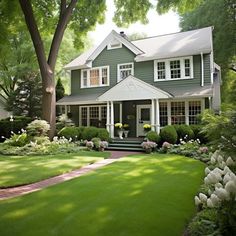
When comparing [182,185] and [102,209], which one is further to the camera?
[182,185]

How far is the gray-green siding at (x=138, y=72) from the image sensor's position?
17.7 m

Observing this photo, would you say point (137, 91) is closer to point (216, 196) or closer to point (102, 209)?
point (102, 209)

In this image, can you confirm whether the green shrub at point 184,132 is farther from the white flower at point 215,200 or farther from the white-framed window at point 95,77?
the white flower at point 215,200

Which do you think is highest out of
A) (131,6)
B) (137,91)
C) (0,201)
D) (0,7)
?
(131,6)

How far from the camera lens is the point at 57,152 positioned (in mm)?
14016

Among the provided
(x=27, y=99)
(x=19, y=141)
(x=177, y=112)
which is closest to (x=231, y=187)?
(x=19, y=141)

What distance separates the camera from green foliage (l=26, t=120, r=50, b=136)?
53.8 feet

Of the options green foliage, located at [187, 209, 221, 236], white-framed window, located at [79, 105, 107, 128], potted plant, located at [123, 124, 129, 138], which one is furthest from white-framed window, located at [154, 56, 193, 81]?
green foliage, located at [187, 209, 221, 236]

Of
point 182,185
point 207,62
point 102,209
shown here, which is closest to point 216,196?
point 102,209

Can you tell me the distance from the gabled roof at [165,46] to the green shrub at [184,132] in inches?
203

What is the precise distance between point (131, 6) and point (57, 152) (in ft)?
39.7

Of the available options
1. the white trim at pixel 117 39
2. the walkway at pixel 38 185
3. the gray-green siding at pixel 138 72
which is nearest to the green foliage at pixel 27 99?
the gray-green siding at pixel 138 72

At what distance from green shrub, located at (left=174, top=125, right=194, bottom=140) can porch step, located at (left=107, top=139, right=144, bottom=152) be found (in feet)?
7.57

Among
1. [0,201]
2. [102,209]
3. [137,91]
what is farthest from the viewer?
[137,91]
